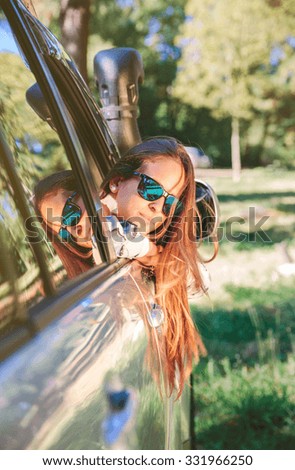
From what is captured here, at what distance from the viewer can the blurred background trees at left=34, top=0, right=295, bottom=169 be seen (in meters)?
17.0

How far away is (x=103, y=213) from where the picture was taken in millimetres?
1762

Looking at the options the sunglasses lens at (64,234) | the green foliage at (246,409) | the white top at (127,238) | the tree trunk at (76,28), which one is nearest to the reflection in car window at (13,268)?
the sunglasses lens at (64,234)

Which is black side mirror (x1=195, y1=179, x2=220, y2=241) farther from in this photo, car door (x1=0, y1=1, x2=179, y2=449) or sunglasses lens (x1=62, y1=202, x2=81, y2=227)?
sunglasses lens (x1=62, y1=202, x2=81, y2=227)

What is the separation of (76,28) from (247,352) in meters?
2.21

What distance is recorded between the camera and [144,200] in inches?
68.2

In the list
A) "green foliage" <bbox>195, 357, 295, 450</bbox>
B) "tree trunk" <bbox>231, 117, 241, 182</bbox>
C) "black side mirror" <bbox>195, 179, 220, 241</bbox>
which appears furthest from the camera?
"tree trunk" <bbox>231, 117, 241, 182</bbox>

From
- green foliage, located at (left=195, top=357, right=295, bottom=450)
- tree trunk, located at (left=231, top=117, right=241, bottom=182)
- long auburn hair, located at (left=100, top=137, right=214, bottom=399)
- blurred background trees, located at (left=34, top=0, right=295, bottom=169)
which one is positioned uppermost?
long auburn hair, located at (left=100, top=137, right=214, bottom=399)

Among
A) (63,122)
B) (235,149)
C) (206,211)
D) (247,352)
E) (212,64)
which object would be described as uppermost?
(63,122)

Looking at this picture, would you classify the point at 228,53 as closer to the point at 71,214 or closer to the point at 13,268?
the point at 71,214

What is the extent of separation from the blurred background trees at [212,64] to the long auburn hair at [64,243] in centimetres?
1309

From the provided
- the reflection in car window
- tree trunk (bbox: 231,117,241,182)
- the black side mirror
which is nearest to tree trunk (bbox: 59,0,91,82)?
the black side mirror

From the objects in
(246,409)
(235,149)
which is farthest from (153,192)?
(235,149)

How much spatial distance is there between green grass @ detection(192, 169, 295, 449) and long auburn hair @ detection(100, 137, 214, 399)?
0.41 metres

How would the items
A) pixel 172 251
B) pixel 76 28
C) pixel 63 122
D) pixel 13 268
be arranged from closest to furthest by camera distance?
pixel 13 268 < pixel 63 122 < pixel 172 251 < pixel 76 28
